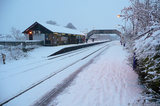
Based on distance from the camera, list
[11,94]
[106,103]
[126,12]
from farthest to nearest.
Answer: [126,12] < [11,94] < [106,103]

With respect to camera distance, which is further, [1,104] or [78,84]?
[78,84]

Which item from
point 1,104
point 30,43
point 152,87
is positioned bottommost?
point 1,104

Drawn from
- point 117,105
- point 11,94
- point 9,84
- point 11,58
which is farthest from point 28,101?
point 11,58

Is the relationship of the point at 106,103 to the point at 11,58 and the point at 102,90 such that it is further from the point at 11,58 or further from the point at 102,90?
the point at 11,58

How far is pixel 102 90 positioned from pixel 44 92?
2.73m

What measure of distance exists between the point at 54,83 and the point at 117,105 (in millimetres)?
3416

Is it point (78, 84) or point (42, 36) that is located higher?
point (42, 36)

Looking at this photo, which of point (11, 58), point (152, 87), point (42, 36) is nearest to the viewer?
point (152, 87)

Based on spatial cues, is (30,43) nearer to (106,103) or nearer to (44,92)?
(44,92)

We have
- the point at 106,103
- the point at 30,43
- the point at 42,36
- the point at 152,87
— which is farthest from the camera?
the point at 42,36

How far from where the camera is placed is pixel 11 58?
11.4 meters

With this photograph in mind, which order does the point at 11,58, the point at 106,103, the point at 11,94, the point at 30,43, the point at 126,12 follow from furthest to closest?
the point at 30,43 → the point at 11,58 → the point at 126,12 → the point at 11,94 → the point at 106,103

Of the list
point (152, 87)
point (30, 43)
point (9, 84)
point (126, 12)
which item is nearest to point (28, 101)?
point (9, 84)

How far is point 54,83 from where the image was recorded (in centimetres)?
555
